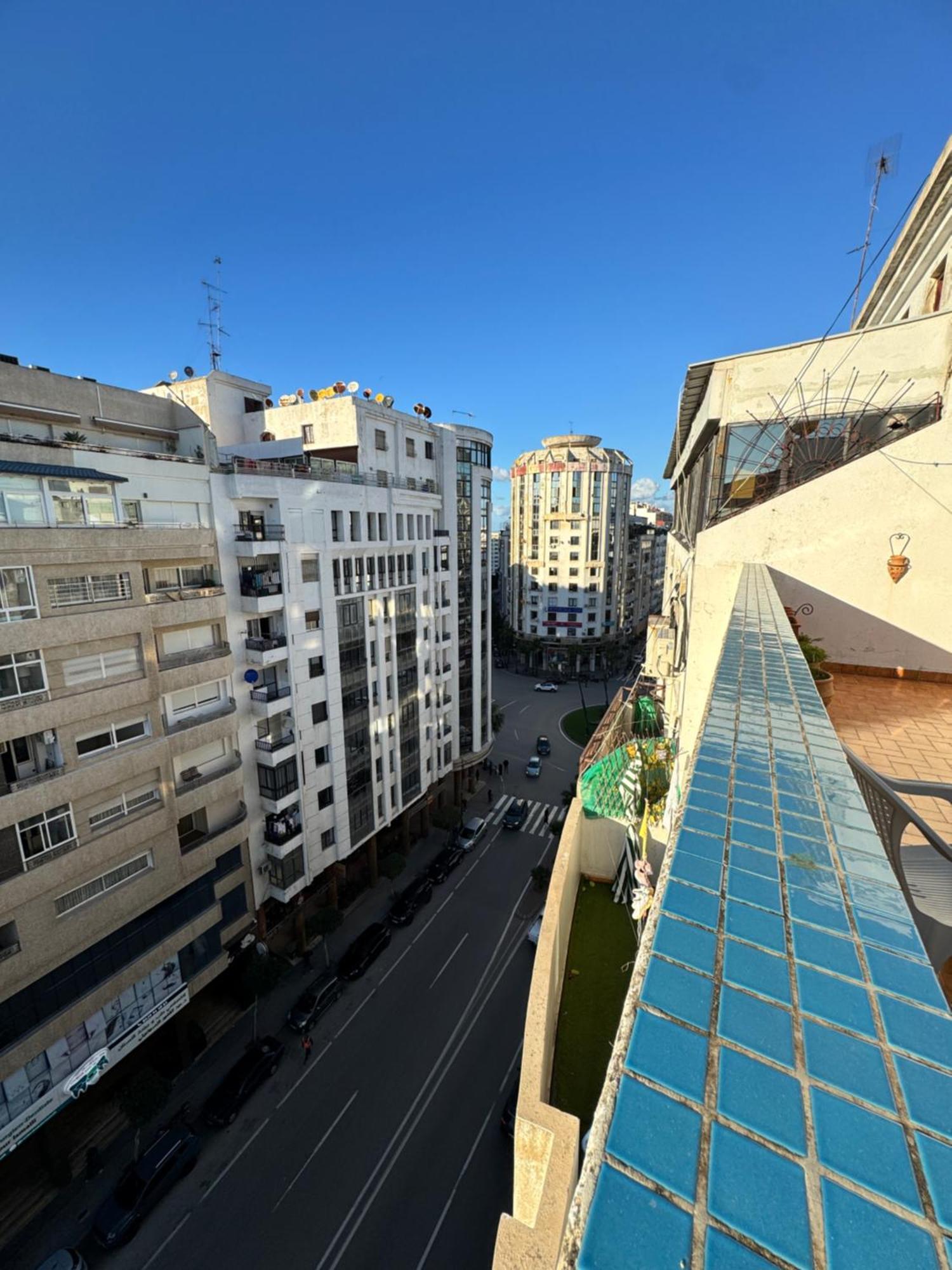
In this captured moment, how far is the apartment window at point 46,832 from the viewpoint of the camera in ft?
42.6

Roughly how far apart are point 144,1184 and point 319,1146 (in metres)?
4.69

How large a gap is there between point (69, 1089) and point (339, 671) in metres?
14.2

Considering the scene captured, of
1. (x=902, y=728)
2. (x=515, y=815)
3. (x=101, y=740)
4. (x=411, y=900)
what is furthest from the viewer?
(x=515, y=815)

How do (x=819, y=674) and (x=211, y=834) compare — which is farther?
(x=211, y=834)

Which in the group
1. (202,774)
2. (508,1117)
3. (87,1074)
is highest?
(202,774)

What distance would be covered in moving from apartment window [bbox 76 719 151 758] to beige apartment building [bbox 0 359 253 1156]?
0.12 ft

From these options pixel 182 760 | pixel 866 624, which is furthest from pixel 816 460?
pixel 182 760

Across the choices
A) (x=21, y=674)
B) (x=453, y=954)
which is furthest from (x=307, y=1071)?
(x=21, y=674)

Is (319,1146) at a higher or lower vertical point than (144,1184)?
lower

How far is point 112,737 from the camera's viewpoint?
580 inches

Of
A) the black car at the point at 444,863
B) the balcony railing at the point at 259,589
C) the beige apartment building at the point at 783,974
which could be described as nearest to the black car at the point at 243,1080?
the black car at the point at 444,863

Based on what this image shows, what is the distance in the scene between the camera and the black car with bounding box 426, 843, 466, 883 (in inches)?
1124

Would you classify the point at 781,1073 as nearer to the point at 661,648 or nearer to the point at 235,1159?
the point at 661,648

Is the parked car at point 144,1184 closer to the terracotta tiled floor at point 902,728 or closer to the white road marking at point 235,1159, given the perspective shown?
the white road marking at point 235,1159
